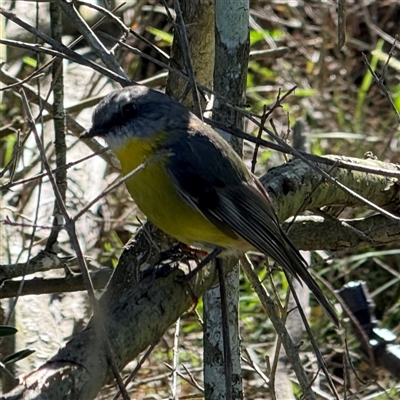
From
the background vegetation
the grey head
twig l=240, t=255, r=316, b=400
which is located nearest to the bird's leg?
twig l=240, t=255, r=316, b=400

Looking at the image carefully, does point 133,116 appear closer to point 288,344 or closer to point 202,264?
point 202,264

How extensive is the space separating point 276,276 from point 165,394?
1.29m

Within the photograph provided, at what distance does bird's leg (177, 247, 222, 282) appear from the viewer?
9.64ft

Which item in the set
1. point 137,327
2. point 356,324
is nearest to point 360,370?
point 356,324

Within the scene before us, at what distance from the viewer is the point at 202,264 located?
308cm

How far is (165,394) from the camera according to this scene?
5406 mm

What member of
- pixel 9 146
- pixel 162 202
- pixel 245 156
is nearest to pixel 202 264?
pixel 162 202

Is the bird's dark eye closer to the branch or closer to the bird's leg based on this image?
the branch

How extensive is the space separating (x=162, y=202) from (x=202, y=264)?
29 cm

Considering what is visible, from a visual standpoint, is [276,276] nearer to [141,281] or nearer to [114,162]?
[114,162]

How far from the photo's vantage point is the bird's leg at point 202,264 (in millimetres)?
2938

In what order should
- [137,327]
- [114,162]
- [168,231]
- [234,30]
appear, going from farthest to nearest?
[114,162] → [234,30] → [168,231] → [137,327]

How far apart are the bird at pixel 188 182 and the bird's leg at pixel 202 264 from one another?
36 mm

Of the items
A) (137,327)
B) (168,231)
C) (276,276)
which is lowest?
(137,327)
